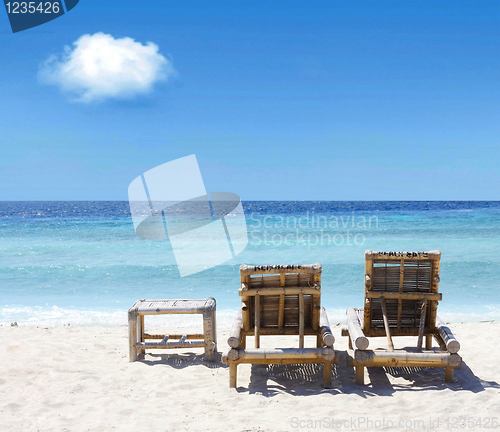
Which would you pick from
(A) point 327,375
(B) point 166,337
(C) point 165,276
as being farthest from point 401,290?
(C) point 165,276

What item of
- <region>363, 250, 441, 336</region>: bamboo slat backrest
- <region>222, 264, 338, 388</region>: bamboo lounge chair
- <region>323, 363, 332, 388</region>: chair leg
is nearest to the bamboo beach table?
<region>222, 264, 338, 388</region>: bamboo lounge chair

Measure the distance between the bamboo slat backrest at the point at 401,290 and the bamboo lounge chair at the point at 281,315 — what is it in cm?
63

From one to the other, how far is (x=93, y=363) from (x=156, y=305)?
106cm

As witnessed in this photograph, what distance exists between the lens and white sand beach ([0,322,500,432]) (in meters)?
3.16

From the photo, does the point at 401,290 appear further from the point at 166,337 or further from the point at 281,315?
the point at 166,337

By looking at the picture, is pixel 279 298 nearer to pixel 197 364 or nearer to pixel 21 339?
pixel 197 364

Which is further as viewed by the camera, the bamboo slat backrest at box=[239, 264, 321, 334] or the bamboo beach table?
the bamboo beach table

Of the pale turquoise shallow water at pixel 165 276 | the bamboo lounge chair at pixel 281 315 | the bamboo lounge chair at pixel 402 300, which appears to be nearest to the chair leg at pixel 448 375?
the bamboo lounge chair at pixel 402 300

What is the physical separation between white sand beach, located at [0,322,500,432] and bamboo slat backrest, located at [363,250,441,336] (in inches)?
21.5

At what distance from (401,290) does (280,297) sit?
4.68 feet

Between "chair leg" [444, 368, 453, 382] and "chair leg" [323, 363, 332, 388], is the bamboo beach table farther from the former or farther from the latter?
"chair leg" [444, 368, 453, 382]

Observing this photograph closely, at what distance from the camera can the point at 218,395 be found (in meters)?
3.78

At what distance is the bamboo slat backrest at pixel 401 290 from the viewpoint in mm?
4207

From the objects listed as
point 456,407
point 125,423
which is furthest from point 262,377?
point 456,407
